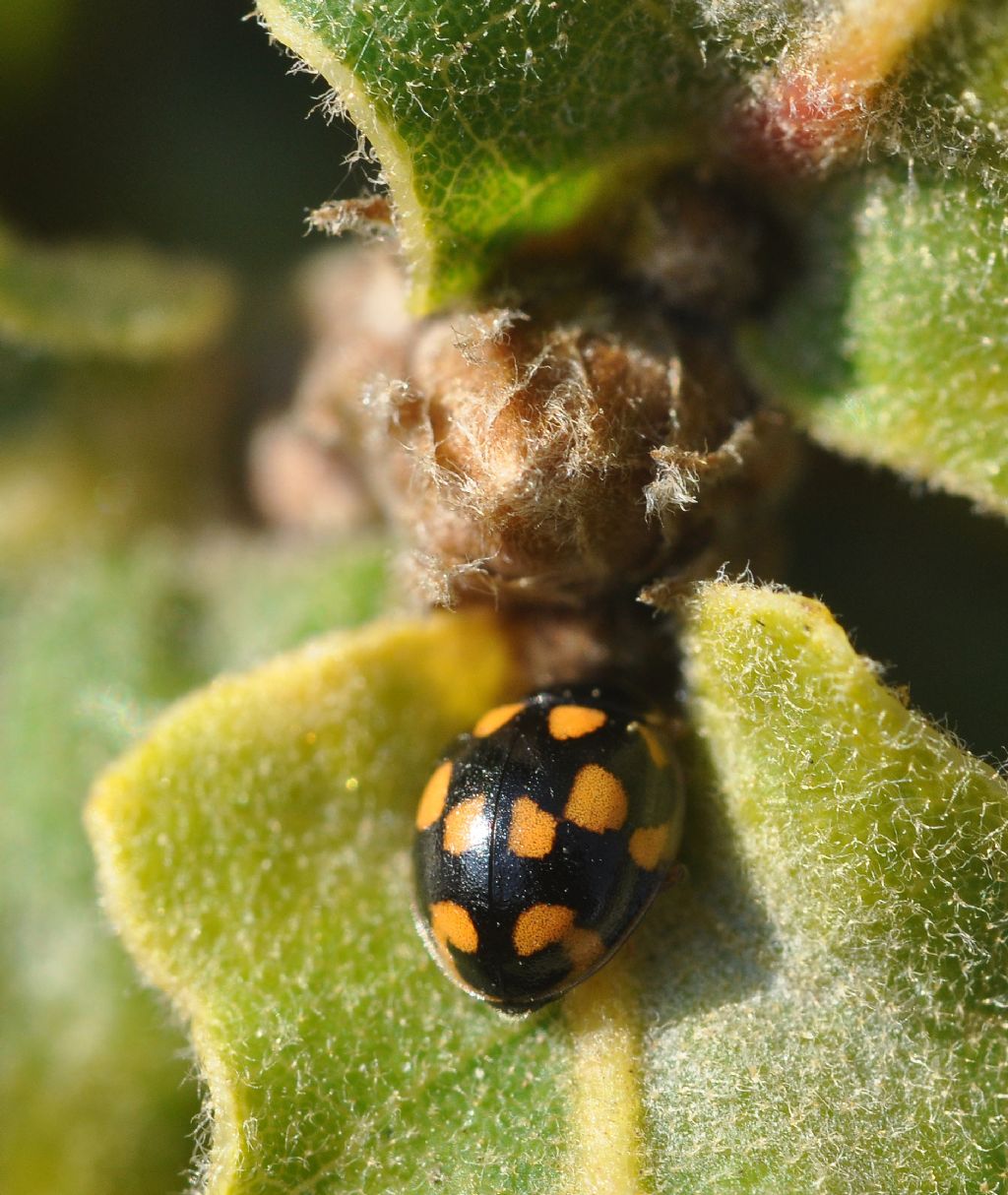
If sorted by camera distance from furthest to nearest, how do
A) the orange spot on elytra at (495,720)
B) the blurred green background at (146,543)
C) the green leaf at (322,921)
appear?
1. the blurred green background at (146,543)
2. the orange spot on elytra at (495,720)
3. the green leaf at (322,921)

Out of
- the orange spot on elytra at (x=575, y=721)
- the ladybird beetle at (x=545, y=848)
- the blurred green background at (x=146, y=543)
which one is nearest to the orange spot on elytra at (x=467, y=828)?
the ladybird beetle at (x=545, y=848)

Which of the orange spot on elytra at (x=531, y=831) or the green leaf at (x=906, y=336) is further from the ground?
the green leaf at (x=906, y=336)

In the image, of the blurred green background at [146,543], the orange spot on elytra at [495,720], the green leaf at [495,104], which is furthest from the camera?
the blurred green background at [146,543]

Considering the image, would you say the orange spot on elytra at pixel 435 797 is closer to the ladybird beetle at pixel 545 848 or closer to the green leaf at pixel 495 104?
the ladybird beetle at pixel 545 848

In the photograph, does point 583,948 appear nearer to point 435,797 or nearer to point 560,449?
point 435,797

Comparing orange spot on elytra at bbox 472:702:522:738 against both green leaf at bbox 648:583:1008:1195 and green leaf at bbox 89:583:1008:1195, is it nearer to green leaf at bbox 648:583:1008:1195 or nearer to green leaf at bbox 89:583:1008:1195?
green leaf at bbox 89:583:1008:1195

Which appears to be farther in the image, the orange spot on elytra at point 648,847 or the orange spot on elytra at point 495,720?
the orange spot on elytra at point 495,720

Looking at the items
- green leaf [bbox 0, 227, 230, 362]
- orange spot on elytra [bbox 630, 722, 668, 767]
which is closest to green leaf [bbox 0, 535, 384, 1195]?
green leaf [bbox 0, 227, 230, 362]
